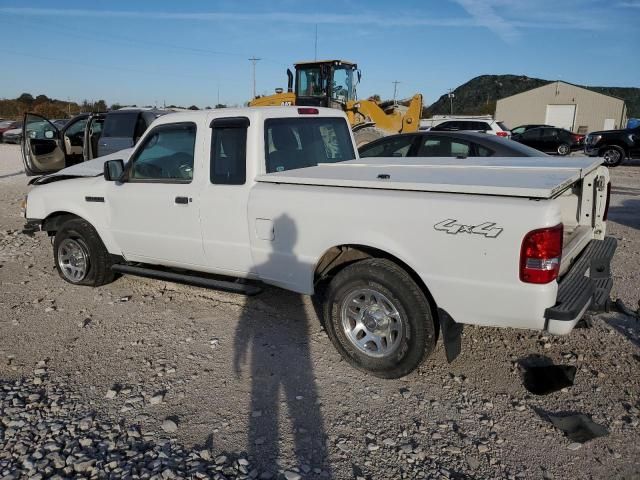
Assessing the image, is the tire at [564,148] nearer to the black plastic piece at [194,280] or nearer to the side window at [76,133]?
the side window at [76,133]

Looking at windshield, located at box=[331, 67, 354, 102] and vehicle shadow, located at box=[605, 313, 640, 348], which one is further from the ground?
windshield, located at box=[331, 67, 354, 102]

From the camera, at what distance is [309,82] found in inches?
659

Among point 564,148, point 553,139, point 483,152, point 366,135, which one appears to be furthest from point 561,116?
point 483,152

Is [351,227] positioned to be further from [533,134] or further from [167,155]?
[533,134]

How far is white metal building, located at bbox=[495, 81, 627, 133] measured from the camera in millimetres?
43812

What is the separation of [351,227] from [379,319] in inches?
28.5

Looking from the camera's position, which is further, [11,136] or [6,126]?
[6,126]

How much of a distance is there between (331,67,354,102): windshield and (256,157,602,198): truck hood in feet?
40.3

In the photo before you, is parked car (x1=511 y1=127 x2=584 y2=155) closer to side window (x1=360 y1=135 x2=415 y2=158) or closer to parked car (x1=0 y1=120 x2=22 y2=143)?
side window (x1=360 y1=135 x2=415 y2=158)

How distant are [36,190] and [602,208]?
5883 millimetres

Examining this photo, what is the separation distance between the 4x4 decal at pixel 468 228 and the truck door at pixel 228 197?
1710mm

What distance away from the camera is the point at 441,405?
354 centimetres

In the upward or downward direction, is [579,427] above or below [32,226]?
below

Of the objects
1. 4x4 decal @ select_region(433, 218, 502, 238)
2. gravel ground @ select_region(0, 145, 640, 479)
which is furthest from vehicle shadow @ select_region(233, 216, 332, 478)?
4x4 decal @ select_region(433, 218, 502, 238)
